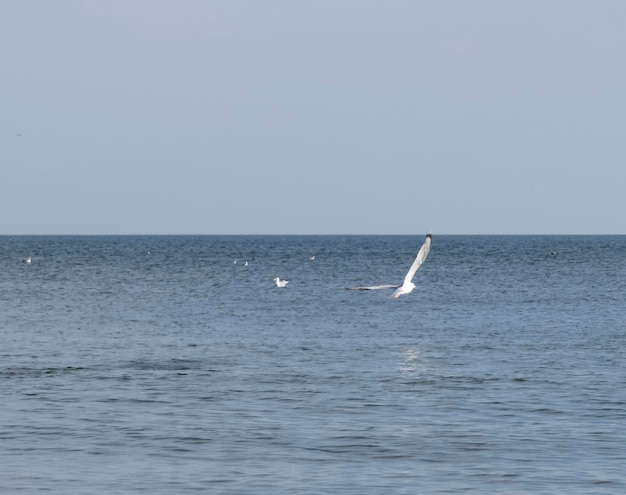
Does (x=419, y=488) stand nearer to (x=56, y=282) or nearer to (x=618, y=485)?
(x=618, y=485)

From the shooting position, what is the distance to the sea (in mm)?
18688

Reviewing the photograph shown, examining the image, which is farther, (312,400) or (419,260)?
(312,400)

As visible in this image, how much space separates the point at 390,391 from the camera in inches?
1062

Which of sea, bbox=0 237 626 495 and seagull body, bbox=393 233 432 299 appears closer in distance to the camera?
sea, bbox=0 237 626 495

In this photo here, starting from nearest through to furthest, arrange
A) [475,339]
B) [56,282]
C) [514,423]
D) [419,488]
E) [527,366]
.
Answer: [419,488] < [514,423] < [527,366] < [475,339] < [56,282]

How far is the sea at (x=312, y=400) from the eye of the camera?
1869cm

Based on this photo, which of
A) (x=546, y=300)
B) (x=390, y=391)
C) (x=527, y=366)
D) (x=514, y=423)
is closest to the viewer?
(x=514, y=423)

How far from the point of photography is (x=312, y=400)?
25.5 meters

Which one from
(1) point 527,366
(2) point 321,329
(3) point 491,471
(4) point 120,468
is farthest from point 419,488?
(2) point 321,329

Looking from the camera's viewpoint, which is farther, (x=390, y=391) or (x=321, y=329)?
(x=321, y=329)

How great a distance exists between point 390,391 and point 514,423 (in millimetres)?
4528

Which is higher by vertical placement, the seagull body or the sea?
the seagull body

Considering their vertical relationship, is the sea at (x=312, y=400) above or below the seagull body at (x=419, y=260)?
below

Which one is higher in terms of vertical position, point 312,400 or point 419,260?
point 419,260
